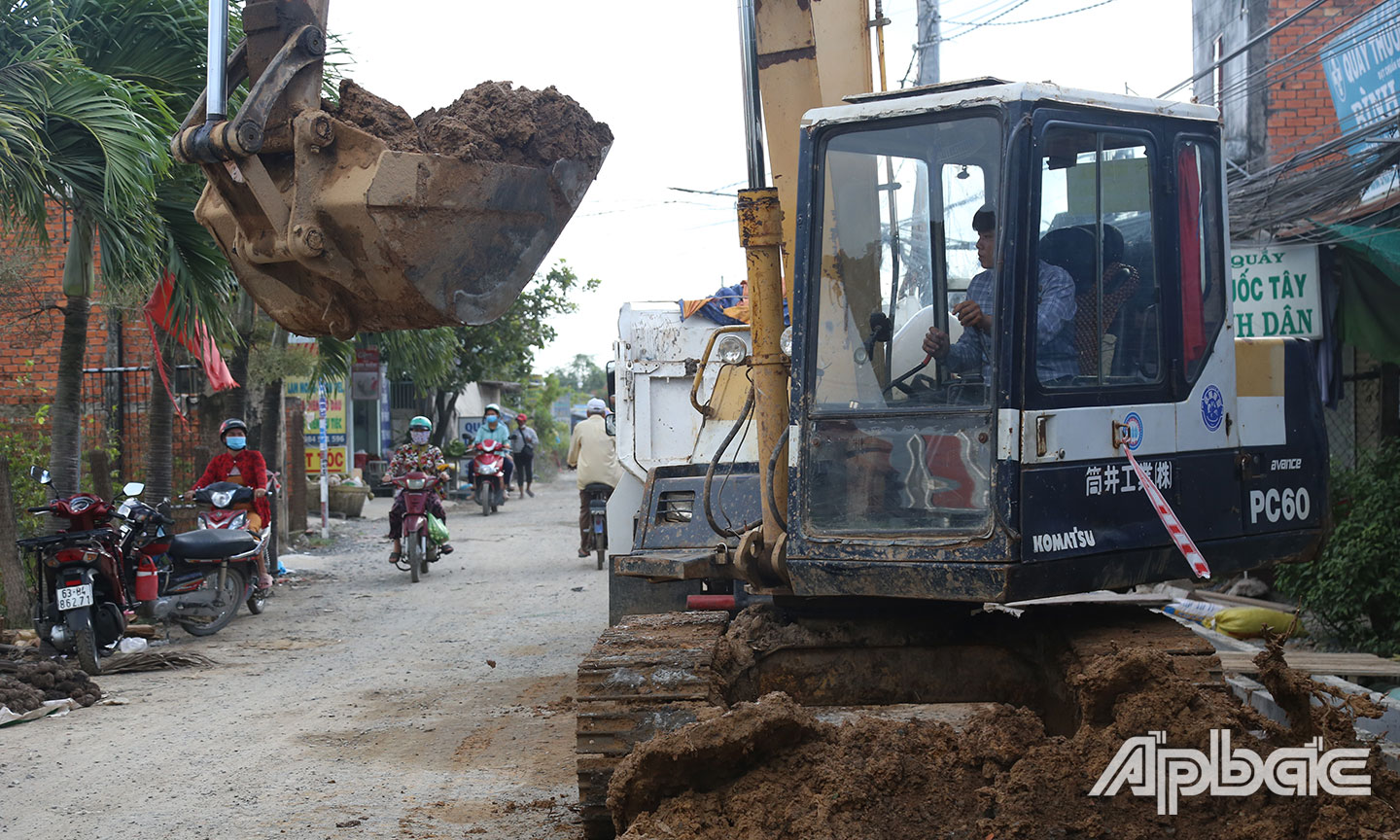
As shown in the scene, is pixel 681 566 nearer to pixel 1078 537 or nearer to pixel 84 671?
pixel 1078 537

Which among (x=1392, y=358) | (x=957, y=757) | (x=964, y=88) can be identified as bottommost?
Result: (x=957, y=757)

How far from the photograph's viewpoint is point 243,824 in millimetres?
5203

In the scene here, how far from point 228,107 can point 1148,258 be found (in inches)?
131

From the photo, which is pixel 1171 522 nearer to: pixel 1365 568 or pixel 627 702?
pixel 627 702

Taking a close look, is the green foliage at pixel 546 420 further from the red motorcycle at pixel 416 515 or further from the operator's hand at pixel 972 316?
the operator's hand at pixel 972 316

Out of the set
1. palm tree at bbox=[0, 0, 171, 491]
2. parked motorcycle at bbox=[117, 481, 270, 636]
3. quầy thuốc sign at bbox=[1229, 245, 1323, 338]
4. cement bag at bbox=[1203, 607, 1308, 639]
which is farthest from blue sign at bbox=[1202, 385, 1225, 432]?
parked motorcycle at bbox=[117, 481, 270, 636]

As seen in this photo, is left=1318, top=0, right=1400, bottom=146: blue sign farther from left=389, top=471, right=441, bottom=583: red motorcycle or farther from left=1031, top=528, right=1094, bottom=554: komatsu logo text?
left=389, top=471, right=441, bottom=583: red motorcycle

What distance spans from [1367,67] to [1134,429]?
820 cm

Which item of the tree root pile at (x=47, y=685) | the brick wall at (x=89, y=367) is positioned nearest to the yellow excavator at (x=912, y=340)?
the tree root pile at (x=47, y=685)

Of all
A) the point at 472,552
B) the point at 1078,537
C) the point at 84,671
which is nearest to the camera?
the point at 1078,537

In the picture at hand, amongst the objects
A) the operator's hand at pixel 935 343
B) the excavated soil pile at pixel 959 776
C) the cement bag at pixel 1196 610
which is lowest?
the cement bag at pixel 1196 610

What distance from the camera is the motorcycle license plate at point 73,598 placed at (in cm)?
838

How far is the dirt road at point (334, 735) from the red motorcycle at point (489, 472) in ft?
33.8

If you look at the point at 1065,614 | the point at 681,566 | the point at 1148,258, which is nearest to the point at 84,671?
the point at 681,566
